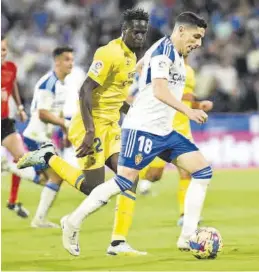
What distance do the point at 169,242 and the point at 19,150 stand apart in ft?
10.0

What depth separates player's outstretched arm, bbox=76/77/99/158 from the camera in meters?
9.37

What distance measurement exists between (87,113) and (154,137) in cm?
78

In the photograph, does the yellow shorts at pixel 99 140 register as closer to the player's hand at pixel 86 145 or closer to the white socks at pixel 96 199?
the player's hand at pixel 86 145

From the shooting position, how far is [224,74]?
23469mm

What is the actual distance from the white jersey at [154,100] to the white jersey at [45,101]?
12.6 feet

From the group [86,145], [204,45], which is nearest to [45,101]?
[86,145]

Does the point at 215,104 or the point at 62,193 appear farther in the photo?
the point at 215,104

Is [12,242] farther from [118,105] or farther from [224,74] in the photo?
[224,74]

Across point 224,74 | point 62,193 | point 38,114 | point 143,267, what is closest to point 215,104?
point 224,74

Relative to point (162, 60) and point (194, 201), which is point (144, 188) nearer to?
point (194, 201)

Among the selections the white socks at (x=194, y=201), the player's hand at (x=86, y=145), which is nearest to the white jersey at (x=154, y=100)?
the player's hand at (x=86, y=145)

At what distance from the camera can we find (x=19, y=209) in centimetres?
1324

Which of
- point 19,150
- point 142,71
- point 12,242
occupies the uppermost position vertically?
point 142,71

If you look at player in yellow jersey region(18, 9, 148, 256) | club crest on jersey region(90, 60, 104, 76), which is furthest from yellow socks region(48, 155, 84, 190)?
club crest on jersey region(90, 60, 104, 76)
